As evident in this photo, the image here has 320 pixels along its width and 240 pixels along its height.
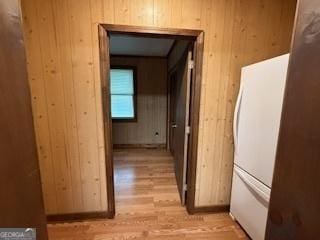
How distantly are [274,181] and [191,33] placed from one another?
1.52 m

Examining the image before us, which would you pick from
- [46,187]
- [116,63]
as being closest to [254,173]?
[46,187]

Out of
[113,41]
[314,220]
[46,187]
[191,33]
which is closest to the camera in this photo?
[314,220]

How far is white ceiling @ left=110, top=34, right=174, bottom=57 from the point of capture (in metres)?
3.50

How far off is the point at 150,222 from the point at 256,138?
1447 mm

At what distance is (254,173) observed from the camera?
1.75 m

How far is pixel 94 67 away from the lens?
1.89 meters

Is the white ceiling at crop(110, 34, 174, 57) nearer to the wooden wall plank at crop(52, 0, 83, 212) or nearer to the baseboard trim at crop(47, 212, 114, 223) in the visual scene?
the wooden wall plank at crop(52, 0, 83, 212)

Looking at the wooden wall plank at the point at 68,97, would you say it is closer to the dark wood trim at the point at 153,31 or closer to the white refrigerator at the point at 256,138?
the dark wood trim at the point at 153,31

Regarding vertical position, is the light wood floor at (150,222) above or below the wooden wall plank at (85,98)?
below

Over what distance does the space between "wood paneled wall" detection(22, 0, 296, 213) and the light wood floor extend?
9.6 inches

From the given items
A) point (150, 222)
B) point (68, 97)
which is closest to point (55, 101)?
point (68, 97)

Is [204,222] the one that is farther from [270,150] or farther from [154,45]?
[154,45]

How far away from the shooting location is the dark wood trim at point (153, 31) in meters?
1.83

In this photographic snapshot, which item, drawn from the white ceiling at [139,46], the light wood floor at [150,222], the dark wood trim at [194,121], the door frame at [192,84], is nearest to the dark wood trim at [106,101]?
the door frame at [192,84]
